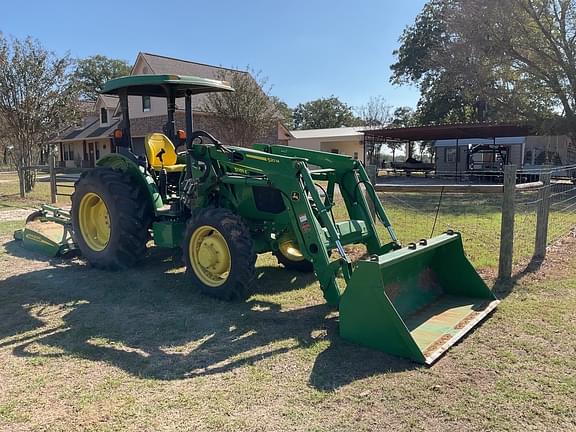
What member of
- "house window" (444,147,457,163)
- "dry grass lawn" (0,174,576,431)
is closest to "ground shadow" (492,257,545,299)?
"dry grass lawn" (0,174,576,431)

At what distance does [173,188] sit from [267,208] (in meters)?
Result: 1.81

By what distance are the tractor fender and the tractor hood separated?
86 cm

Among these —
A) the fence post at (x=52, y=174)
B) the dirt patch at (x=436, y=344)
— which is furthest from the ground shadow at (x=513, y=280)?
the fence post at (x=52, y=174)

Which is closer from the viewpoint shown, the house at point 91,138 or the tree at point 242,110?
the tree at point 242,110

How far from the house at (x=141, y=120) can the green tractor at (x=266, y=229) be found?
892cm

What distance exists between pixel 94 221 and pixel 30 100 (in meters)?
12.1

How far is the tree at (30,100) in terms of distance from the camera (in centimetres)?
1598

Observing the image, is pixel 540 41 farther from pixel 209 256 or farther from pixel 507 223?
pixel 209 256

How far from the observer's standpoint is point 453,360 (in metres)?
3.59

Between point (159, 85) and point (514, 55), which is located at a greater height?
point (514, 55)

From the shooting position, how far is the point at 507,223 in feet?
18.6

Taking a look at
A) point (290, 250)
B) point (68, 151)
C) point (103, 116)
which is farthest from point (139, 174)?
point (68, 151)

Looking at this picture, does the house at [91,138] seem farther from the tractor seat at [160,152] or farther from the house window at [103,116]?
the tractor seat at [160,152]

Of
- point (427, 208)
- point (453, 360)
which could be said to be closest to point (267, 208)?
point (453, 360)
